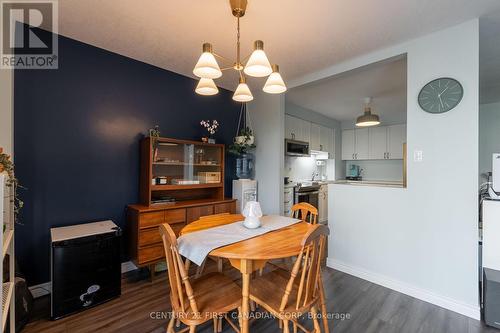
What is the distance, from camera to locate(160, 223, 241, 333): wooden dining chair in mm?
1310

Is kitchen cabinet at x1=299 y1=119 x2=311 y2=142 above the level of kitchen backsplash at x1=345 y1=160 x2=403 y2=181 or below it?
above

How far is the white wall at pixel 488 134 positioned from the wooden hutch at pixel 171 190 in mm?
4681

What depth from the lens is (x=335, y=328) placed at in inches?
71.1

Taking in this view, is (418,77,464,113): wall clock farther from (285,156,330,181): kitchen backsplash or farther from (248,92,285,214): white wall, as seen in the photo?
(285,156,330,181): kitchen backsplash

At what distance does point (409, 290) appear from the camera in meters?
2.29

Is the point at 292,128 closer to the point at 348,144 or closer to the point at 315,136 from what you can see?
the point at 315,136

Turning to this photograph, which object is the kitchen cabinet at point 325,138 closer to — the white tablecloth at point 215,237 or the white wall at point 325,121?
the white wall at point 325,121

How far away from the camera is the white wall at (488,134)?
4.25 m

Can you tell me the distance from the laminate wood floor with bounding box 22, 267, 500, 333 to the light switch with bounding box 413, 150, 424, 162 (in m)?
1.34

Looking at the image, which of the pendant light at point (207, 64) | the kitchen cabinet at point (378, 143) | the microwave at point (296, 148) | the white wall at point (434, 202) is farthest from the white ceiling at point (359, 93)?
the pendant light at point (207, 64)

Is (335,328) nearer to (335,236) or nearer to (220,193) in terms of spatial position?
(335,236)

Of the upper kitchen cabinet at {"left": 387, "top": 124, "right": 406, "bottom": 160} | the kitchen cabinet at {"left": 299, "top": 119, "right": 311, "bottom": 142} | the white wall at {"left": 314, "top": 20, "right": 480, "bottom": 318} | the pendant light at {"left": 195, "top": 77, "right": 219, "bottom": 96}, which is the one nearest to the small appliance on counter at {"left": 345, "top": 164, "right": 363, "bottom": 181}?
the upper kitchen cabinet at {"left": 387, "top": 124, "right": 406, "bottom": 160}

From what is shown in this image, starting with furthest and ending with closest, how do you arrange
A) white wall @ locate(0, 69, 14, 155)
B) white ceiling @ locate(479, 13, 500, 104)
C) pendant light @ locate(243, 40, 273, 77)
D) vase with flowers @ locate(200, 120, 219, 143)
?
vase with flowers @ locate(200, 120, 219, 143) → white ceiling @ locate(479, 13, 500, 104) → white wall @ locate(0, 69, 14, 155) → pendant light @ locate(243, 40, 273, 77)

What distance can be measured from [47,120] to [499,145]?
22.2 ft
